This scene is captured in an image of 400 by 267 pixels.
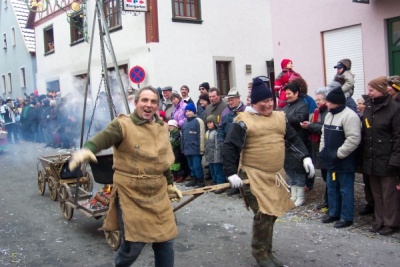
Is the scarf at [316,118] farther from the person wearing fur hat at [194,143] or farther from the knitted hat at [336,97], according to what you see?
the person wearing fur hat at [194,143]

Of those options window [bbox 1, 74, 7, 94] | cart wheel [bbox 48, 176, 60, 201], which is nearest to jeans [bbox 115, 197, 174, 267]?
cart wheel [bbox 48, 176, 60, 201]

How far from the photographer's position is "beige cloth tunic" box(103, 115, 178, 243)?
375 centimetres

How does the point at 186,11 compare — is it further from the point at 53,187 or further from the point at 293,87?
the point at 293,87

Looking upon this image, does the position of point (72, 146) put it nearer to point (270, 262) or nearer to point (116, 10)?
point (116, 10)

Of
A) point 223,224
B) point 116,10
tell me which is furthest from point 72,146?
point 223,224

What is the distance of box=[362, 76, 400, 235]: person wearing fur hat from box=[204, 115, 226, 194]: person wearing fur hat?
9.89 ft

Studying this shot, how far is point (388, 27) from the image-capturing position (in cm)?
977

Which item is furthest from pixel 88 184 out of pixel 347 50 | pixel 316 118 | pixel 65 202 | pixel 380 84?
pixel 347 50

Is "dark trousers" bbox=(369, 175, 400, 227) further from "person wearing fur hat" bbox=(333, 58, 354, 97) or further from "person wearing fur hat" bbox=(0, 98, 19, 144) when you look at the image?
"person wearing fur hat" bbox=(0, 98, 19, 144)

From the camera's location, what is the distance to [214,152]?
27.2 ft

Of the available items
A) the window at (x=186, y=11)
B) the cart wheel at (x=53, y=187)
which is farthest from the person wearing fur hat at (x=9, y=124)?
the cart wheel at (x=53, y=187)

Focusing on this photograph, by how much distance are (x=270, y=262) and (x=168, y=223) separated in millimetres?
1338

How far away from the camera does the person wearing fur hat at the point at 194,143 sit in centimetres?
867

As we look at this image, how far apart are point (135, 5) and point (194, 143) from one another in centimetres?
755
